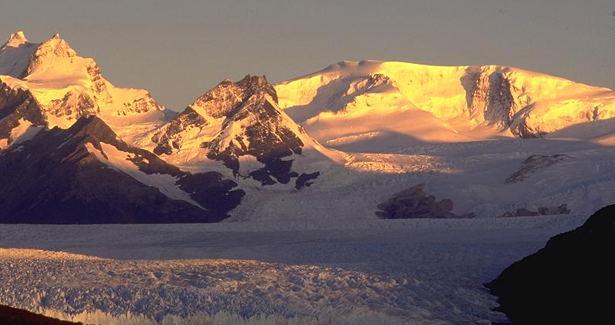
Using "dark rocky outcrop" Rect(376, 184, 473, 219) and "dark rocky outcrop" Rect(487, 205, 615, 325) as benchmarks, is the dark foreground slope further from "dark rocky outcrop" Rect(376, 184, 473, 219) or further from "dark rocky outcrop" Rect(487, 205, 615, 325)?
"dark rocky outcrop" Rect(376, 184, 473, 219)

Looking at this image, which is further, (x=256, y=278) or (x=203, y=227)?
(x=203, y=227)

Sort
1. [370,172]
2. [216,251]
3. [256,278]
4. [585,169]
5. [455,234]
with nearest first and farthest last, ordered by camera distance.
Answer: [256,278] < [216,251] < [455,234] < [585,169] < [370,172]

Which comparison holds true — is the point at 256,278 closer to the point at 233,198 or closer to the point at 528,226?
the point at 528,226

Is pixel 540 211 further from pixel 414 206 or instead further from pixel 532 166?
pixel 532 166

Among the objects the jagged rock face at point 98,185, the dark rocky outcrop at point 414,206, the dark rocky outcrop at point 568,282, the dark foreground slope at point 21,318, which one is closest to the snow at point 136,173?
the jagged rock face at point 98,185

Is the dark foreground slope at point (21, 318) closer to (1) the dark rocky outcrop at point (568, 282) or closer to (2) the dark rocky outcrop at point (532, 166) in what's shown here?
(1) the dark rocky outcrop at point (568, 282)

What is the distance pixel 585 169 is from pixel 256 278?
360 feet

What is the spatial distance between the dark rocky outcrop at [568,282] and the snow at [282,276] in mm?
1300

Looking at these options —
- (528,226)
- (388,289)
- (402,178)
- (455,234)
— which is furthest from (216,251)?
(402,178)

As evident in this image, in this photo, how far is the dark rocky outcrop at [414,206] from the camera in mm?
161625

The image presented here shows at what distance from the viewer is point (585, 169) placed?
172 metres

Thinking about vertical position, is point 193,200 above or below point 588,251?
below

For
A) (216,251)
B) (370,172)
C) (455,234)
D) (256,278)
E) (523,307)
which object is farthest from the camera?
(370,172)

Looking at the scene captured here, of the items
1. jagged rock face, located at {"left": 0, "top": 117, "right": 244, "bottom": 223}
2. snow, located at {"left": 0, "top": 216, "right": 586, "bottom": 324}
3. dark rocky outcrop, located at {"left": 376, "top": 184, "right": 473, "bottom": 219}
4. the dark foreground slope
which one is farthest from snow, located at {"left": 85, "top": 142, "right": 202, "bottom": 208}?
the dark foreground slope
